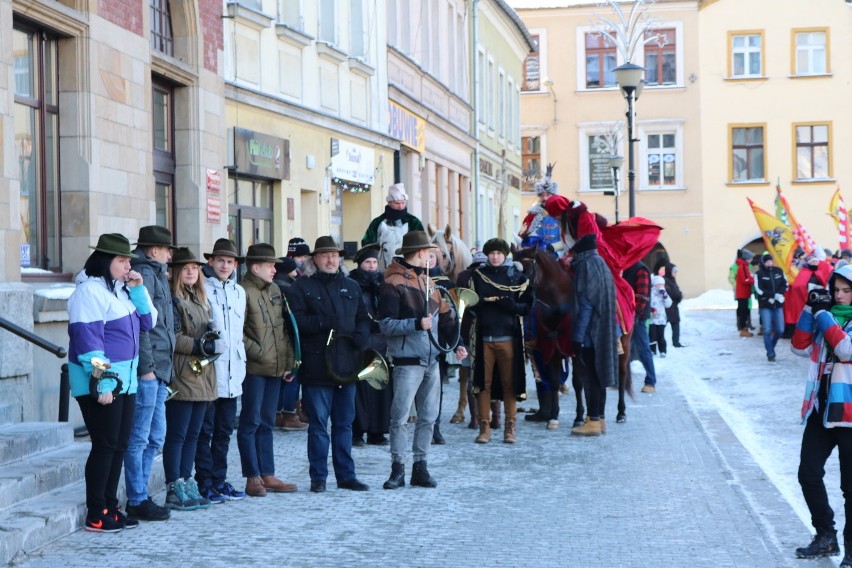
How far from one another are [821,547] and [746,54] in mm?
47234

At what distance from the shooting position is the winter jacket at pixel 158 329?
837 centimetres

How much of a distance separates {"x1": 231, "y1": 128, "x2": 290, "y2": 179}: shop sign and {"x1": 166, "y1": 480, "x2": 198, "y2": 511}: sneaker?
8.25 meters

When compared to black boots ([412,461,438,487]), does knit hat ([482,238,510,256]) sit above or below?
above

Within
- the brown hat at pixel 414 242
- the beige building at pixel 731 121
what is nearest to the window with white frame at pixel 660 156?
the beige building at pixel 731 121

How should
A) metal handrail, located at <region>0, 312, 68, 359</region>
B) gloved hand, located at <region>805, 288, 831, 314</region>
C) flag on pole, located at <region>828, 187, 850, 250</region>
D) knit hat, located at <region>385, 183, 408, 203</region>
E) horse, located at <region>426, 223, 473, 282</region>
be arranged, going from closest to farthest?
gloved hand, located at <region>805, 288, 831, 314</region>
metal handrail, located at <region>0, 312, 68, 359</region>
knit hat, located at <region>385, 183, 408, 203</region>
horse, located at <region>426, 223, 473, 282</region>
flag on pole, located at <region>828, 187, 850, 250</region>

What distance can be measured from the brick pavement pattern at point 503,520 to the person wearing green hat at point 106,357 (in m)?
0.32

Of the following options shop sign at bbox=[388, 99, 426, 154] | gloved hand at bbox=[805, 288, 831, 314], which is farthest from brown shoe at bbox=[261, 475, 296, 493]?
shop sign at bbox=[388, 99, 426, 154]

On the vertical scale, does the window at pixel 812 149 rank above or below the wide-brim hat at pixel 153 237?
above

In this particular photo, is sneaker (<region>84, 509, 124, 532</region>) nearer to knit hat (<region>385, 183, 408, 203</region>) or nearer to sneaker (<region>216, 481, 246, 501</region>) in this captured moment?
sneaker (<region>216, 481, 246, 501</region>)

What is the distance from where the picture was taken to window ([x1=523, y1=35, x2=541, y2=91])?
176 ft

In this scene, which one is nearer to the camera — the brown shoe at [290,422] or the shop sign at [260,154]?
the brown shoe at [290,422]

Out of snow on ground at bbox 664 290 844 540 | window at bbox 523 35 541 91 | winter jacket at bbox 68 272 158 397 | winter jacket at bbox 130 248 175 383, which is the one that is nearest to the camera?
winter jacket at bbox 68 272 158 397

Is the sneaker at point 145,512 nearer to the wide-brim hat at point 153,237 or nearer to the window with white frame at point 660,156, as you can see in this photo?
the wide-brim hat at point 153,237

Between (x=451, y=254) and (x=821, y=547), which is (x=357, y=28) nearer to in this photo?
(x=451, y=254)
